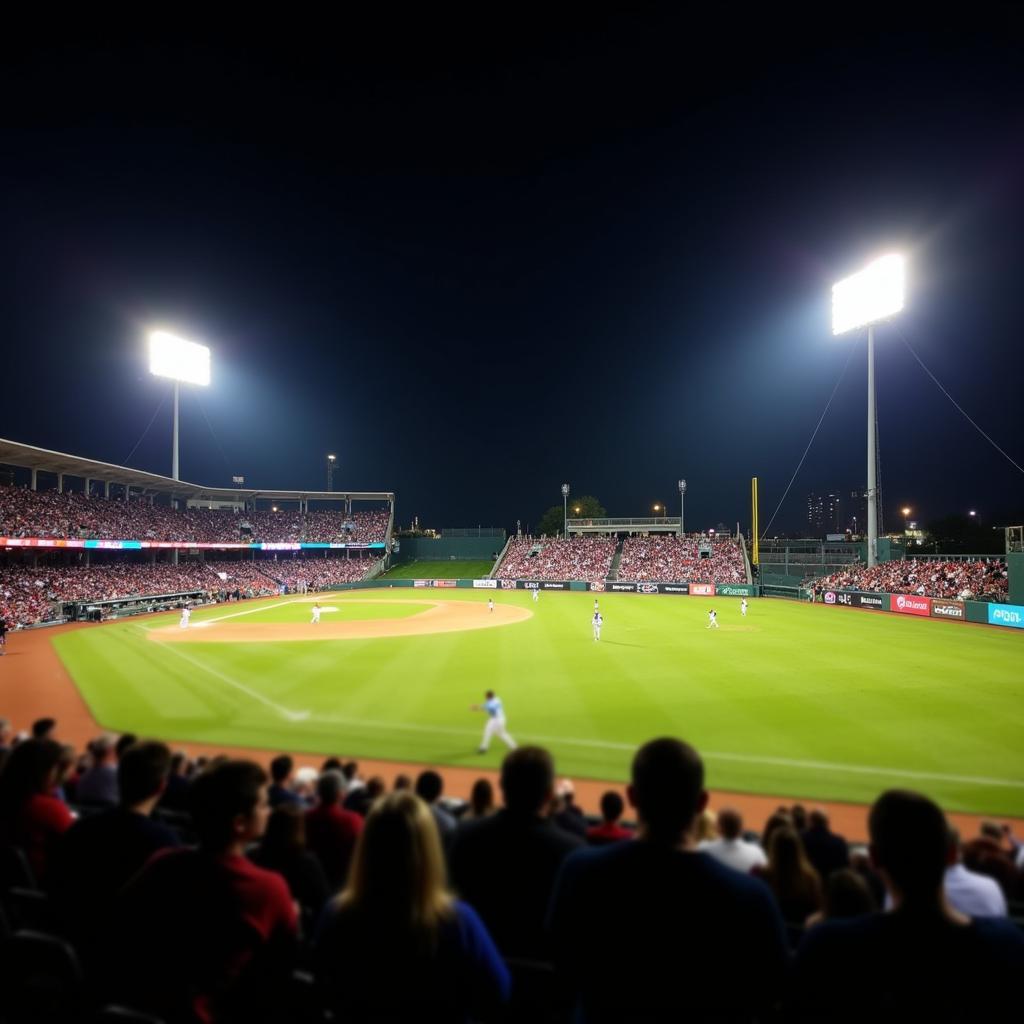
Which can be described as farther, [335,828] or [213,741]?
[213,741]

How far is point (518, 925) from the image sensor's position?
11.3 ft

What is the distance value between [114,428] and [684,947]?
340 feet

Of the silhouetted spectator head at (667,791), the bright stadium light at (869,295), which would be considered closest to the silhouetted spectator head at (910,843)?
the silhouetted spectator head at (667,791)

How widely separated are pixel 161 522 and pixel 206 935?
68.2 metres

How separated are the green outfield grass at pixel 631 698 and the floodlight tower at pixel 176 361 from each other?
39.3m

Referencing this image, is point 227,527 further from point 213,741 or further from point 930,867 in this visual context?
point 930,867

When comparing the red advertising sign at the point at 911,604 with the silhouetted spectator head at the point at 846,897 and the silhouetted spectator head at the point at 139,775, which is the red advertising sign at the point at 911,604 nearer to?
the silhouetted spectator head at the point at 846,897

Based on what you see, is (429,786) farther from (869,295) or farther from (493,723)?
(869,295)

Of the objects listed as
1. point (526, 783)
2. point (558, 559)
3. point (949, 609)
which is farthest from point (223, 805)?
A: point (558, 559)

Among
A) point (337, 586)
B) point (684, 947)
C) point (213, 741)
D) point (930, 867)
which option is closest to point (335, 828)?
point (684, 947)

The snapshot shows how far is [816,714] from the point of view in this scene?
675 inches

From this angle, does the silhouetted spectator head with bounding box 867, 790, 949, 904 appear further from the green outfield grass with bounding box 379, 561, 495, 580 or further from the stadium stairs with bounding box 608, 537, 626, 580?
the green outfield grass with bounding box 379, 561, 495, 580

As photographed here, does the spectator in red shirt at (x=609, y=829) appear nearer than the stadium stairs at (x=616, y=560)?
Yes

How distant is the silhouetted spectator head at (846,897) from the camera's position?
12.6 feet
